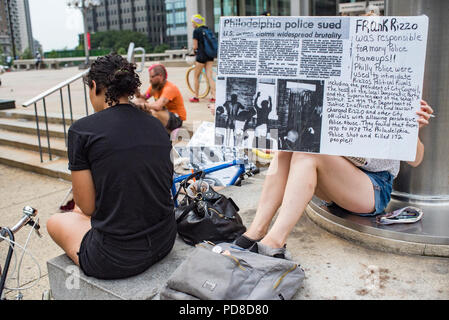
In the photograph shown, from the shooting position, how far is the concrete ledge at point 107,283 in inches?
90.9

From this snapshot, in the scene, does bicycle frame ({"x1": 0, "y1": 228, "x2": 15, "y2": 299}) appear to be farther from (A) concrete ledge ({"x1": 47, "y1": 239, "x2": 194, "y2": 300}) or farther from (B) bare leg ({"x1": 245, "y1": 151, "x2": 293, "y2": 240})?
(B) bare leg ({"x1": 245, "y1": 151, "x2": 293, "y2": 240})

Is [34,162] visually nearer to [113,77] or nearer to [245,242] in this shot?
[113,77]

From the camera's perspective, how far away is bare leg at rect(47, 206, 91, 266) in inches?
98.5

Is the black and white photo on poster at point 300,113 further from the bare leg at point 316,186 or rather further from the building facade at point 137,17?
the building facade at point 137,17

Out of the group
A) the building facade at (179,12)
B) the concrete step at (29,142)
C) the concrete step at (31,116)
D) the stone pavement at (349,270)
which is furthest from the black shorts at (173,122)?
the building facade at (179,12)

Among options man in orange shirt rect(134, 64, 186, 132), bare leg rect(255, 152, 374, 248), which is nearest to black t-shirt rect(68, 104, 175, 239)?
bare leg rect(255, 152, 374, 248)

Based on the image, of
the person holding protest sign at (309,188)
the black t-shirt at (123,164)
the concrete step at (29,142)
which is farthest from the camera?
the concrete step at (29,142)

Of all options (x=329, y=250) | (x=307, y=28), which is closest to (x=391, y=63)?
(x=307, y=28)

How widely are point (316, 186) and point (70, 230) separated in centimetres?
152

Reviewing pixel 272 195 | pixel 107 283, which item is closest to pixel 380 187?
pixel 272 195

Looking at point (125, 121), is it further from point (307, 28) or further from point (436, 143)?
point (436, 143)

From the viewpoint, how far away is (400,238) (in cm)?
266

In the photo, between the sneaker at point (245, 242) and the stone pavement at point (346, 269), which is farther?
the sneaker at point (245, 242)

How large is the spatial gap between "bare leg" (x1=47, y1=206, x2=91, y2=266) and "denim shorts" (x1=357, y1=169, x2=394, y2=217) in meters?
1.78
